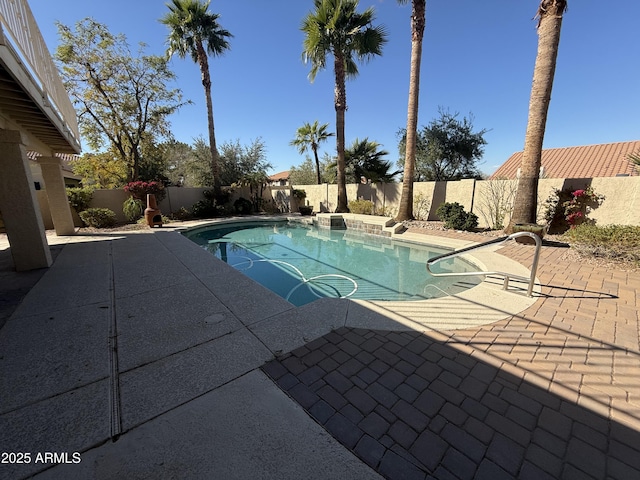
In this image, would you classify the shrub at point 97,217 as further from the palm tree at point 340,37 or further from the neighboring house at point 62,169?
the palm tree at point 340,37

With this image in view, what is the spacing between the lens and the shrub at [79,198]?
35.0 feet

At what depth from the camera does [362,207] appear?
13.3 metres

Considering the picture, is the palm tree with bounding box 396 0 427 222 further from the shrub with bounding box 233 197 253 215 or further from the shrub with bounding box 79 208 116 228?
the shrub with bounding box 79 208 116 228

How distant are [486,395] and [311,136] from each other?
21.3 metres

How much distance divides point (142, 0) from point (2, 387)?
1354cm

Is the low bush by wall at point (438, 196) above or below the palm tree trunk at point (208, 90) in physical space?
below

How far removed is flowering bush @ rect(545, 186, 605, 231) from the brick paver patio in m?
5.80

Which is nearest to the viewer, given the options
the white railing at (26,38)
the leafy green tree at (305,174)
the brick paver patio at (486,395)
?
the brick paver patio at (486,395)

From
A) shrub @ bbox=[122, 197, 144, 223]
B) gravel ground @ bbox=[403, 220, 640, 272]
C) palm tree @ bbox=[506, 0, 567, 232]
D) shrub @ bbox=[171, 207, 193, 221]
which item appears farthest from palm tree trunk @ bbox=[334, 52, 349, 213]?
shrub @ bbox=[122, 197, 144, 223]

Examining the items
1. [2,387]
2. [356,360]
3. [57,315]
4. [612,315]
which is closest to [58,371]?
[2,387]

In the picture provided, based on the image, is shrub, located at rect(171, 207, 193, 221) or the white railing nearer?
the white railing

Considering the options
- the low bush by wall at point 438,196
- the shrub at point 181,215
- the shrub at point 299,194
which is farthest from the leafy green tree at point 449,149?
the shrub at point 181,215

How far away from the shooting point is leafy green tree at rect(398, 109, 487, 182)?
14.2 metres

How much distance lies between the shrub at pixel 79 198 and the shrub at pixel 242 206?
6.75m
